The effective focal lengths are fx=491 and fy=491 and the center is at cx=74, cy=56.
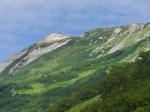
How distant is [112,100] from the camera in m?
168

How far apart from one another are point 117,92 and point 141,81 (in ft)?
32.9

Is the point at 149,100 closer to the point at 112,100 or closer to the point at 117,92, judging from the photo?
the point at 112,100

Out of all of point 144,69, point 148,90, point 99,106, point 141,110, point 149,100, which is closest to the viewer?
point 141,110

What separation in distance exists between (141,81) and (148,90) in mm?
21094

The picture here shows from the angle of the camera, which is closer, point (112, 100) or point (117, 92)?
point (112, 100)

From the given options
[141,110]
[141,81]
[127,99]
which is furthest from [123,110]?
[141,81]

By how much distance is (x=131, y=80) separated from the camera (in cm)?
19575

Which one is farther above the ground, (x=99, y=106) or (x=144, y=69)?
(x=144, y=69)

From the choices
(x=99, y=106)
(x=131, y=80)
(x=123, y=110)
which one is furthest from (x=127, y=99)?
(x=131, y=80)

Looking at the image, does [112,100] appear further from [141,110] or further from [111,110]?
[141,110]

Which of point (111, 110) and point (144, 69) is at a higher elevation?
point (144, 69)

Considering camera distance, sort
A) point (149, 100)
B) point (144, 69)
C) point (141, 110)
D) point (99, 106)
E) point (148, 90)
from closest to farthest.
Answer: point (141, 110) < point (149, 100) < point (148, 90) < point (99, 106) < point (144, 69)

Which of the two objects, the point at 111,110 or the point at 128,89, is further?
the point at 128,89

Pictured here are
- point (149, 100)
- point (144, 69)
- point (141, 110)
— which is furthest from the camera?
point (144, 69)
